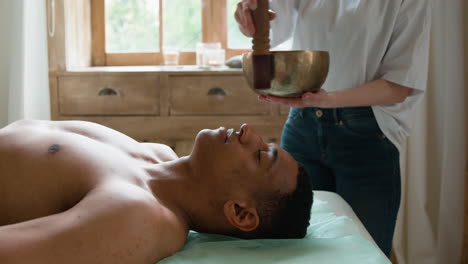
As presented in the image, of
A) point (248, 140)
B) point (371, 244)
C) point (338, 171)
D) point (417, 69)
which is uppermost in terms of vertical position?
point (417, 69)

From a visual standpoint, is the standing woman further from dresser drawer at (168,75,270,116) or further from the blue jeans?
dresser drawer at (168,75,270,116)

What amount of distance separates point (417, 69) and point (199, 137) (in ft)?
2.13

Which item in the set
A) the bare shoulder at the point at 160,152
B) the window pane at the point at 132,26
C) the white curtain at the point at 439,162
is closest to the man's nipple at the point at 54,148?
the bare shoulder at the point at 160,152

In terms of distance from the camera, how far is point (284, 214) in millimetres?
1344

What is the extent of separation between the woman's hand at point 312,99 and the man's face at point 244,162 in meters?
0.16

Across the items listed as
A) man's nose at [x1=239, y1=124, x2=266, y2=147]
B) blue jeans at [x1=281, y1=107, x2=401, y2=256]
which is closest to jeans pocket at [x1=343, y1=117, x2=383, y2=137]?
blue jeans at [x1=281, y1=107, x2=401, y2=256]

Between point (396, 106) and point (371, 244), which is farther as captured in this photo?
point (396, 106)

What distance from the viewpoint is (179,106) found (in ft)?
8.34

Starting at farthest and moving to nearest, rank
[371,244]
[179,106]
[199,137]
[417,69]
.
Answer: [179,106]
[417,69]
[199,137]
[371,244]

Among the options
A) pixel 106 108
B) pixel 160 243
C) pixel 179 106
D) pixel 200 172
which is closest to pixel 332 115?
pixel 200 172

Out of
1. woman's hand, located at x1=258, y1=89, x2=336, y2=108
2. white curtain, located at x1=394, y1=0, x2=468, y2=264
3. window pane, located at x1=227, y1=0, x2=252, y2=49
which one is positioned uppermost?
window pane, located at x1=227, y1=0, x2=252, y2=49

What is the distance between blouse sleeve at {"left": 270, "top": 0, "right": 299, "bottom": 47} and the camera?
1732mm

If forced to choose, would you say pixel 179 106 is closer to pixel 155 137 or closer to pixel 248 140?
pixel 155 137

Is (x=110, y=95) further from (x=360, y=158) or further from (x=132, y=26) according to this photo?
(x=360, y=158)
